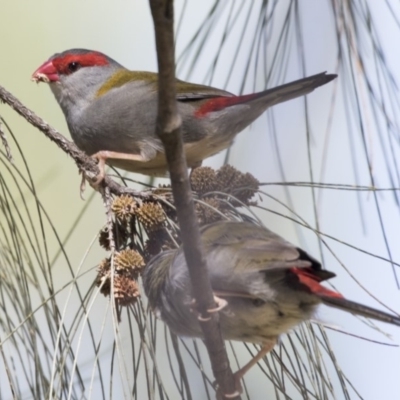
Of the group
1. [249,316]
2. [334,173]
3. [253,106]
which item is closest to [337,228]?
[334,173]

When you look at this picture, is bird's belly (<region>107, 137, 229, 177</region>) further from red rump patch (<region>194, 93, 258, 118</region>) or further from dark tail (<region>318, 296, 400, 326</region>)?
dark tail (<region>318, 296, 400, 326</region>)

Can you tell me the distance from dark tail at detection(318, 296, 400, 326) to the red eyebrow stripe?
48 cm

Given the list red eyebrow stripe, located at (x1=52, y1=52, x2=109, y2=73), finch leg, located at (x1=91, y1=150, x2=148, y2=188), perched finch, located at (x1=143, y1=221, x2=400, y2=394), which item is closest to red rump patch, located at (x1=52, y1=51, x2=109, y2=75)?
red eyebrow stripe, located at (x1=52, y1=52, x2=109, y2=73)

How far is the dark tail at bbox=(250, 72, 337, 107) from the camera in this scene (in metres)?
0.64

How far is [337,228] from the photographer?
790mm

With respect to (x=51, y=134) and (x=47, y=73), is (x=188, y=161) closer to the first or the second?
(x=51, y=134)

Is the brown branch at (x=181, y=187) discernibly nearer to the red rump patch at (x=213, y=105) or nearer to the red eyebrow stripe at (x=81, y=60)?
the red rump patch at (x=213, y=105)

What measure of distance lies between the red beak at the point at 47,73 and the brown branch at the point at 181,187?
1.44 feet

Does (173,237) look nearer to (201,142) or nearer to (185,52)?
(201,142)

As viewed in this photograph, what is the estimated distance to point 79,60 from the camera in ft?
2.76

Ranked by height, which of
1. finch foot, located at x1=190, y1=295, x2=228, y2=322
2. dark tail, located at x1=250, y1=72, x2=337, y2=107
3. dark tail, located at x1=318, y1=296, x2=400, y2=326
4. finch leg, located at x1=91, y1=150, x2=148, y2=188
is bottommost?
dark tail, located at x1=318, y1=296, x2=400, y2=326

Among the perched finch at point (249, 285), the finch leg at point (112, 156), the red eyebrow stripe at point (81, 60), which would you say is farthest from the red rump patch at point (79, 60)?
the perched finch at point (249, 285)

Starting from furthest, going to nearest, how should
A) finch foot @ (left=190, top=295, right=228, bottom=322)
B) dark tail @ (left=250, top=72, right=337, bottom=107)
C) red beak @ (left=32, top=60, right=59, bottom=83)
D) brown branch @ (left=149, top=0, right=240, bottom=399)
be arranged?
red beak @ (left=32, top=60, right=59, bottom=83) < dark tail @ (left=250, top=72, right=337, bottom=107) < finch foot @ (left=190, top=295, right=228, bottom=322) < brown branch @ (left=149, top=0, right=240, bottom=399)

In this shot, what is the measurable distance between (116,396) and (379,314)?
39 cm
